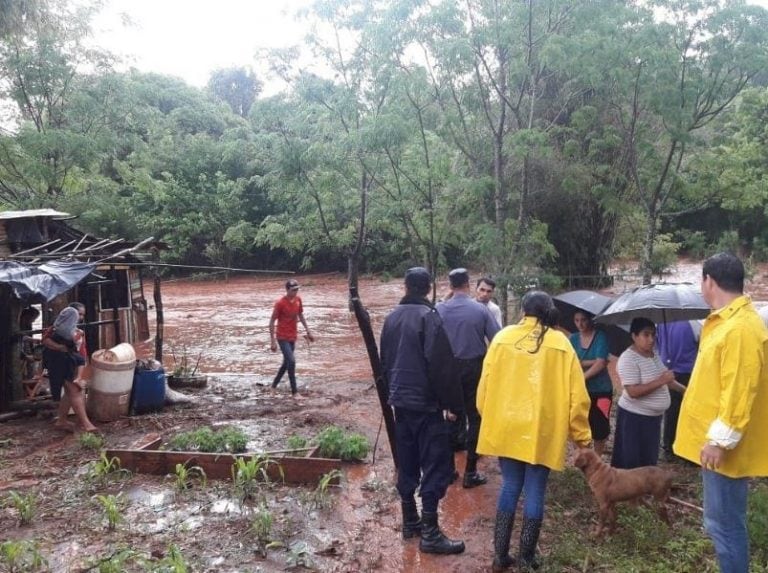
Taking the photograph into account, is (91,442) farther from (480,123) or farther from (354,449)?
(480,123)

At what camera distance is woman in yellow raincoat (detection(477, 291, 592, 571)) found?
3439 millimetres

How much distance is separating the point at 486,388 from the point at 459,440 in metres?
2.44

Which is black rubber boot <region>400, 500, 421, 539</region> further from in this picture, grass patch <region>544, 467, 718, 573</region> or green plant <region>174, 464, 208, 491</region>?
green plant <region>174, 464, 208, 491</region>

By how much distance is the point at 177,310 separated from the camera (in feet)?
70.5

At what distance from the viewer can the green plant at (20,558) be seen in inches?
149

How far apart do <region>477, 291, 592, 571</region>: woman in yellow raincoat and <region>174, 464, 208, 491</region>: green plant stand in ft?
8.75

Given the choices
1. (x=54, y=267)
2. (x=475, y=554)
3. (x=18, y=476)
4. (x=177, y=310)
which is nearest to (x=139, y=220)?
(x=177, y=310)

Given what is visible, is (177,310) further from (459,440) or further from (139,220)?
(459,440)

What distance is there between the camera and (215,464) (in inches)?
213

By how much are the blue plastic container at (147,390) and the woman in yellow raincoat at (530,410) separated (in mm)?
5383

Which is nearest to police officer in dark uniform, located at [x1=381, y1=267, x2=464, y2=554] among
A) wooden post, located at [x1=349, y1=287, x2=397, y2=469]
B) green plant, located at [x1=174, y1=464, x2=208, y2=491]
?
wooden post, located at [x1=349, y1=287, x2=397, y2=469]

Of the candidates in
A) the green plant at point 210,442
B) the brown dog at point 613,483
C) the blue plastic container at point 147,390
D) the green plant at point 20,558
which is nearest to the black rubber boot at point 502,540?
the brown dog at point 613,483

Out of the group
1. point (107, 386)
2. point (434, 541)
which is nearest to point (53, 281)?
point (107, 386)

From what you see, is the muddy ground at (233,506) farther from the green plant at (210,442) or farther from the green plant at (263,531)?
the green plant at (210,442)
